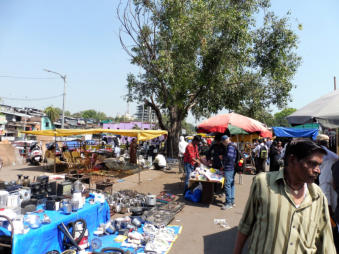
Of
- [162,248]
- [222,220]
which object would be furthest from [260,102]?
[162,248]

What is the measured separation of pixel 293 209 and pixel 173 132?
14.9 m

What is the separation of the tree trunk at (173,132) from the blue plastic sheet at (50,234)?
11975 mm

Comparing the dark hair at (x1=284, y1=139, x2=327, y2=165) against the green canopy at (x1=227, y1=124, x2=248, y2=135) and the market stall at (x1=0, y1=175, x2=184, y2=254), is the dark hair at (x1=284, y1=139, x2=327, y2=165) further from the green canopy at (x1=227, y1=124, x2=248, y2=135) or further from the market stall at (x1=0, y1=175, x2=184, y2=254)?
the green canopy at (x1=227, y1=124, x2=248, y2=135)

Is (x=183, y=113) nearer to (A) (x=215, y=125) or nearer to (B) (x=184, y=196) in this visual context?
(A) (x=215, y=125)

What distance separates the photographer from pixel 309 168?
5.29 feet


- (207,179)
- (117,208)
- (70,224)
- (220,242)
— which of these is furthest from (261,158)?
(70,224)

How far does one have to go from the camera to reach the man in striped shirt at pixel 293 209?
1.59 metres

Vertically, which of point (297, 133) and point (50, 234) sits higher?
point (297, 133)

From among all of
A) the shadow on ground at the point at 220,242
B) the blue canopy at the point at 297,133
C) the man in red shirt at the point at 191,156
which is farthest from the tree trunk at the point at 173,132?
the shadow on ground at the point at 220,242

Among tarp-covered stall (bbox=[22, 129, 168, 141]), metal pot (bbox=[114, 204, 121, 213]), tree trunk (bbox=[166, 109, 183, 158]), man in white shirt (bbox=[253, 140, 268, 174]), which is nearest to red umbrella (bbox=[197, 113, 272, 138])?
tarp-covered stall (bbox=[22, 129, 168, 141])

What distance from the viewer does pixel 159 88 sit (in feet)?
52.5

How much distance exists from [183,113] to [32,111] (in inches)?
2171

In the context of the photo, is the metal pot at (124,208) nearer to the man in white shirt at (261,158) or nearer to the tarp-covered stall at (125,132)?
the tarp-covered stall at (125,132)

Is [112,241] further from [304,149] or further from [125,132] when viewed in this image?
[125,132]
